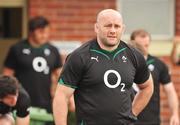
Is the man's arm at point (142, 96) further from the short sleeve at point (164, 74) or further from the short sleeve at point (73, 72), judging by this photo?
the short sleeve at point (164, 74)

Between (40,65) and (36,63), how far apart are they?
0.06m

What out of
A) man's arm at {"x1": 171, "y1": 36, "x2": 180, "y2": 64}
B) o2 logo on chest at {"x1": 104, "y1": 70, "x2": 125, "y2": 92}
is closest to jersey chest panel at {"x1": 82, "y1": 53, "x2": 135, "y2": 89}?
o2 logo on chest at {"x1": 104, "y1": 70, "x2": 125, "y2": 92}

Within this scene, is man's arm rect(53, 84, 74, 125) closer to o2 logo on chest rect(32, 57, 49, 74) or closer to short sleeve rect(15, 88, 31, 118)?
short sleeve rect(15, 88, 31, 118)

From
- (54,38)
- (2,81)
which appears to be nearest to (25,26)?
(54,38)

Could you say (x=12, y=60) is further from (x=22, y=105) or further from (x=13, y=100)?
(x=13, y=100)

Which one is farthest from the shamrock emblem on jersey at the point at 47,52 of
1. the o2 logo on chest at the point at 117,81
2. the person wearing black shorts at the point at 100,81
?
the o2 logo on chest at the point at 117,81

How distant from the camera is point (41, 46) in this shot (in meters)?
9.44

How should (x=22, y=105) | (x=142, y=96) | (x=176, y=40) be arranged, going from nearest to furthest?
(x=142, y=96), (x=22, y=105), (x=176, y=40)

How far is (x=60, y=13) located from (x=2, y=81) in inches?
135

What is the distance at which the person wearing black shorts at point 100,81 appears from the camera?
247 inches

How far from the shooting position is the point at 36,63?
9328 mm

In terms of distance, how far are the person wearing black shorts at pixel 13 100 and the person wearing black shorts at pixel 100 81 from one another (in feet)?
2.13

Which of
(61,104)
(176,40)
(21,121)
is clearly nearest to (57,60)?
(176,40)

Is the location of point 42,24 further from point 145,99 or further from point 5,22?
point 5,22
